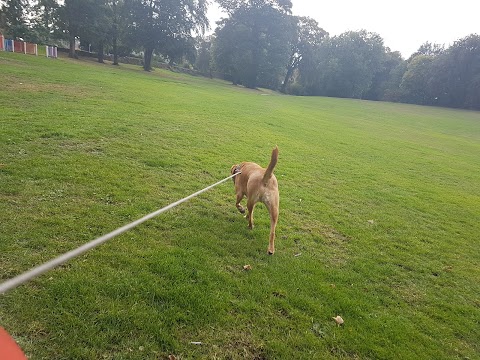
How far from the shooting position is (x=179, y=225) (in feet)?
17.2

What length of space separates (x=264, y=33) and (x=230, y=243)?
188 feet

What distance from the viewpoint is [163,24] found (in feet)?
149

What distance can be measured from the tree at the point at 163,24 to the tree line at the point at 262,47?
13 centimetres

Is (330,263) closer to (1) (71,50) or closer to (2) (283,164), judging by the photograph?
(2) (283,164)

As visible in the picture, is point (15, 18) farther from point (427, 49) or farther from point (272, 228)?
point (427, 49)

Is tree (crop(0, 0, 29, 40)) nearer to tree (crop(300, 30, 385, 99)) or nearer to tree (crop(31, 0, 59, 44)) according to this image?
tree (crop(31, 0, 59, 44))

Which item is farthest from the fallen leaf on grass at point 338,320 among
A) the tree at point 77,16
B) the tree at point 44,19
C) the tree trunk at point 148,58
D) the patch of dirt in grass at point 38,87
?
the tree trunk at point 148,58

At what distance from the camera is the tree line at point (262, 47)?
4025cm

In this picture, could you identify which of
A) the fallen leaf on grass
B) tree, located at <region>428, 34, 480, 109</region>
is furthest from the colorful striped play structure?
tree, located at <region>428, 34, 480, 109</region>

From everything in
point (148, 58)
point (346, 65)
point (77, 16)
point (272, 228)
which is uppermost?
point (346, 65)

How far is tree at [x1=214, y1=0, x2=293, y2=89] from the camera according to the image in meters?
54.5

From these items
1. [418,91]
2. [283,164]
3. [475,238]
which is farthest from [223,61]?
[475,238]

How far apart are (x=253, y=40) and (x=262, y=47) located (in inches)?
74.2

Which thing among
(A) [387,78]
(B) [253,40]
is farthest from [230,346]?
(A) [387,78]
